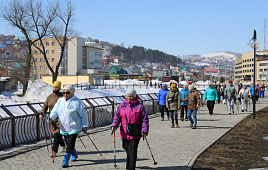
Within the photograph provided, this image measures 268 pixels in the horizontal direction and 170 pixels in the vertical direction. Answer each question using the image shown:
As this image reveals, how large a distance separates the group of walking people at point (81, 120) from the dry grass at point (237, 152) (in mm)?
1607

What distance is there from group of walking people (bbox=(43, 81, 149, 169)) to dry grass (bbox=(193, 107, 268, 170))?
161cm

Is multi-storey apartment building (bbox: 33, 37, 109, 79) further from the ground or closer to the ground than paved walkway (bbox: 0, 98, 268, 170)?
further from the ground

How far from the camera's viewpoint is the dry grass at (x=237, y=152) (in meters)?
Answer: 7.07

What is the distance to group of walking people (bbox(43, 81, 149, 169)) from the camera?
6035 millimetres

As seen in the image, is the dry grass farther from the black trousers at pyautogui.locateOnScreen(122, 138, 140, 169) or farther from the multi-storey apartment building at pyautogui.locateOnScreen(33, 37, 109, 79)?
the multi-storey apartment building at pyautogui.locateOnScreen(33, 37, 109, 79)

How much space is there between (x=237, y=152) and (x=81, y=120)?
13.1 ft

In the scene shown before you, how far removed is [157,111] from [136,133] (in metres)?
15.2

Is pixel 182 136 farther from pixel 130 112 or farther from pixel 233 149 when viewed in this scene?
pixel 130 112

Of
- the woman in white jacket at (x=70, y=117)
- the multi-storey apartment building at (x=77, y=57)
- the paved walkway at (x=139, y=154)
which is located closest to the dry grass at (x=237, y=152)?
the paved walkway at (x=139, y=154)

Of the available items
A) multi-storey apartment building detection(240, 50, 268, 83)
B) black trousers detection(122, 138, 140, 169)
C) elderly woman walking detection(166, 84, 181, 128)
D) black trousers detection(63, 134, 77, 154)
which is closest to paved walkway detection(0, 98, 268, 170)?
black trousers detection(63, 134, 77, 154)

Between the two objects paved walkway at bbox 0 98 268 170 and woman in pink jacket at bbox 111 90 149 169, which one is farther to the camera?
paved walkway at bbox 0 98 268 170

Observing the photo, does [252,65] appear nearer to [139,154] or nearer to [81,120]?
[139,154]

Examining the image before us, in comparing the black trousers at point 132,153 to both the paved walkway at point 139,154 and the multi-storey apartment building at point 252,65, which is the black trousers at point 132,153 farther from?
the multi-storey apartment building at point 252,65

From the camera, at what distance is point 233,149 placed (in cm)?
882
